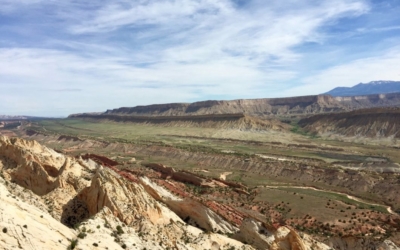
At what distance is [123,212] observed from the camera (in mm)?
24016

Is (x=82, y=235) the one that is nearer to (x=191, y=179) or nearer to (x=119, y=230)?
(x=119, y=230)

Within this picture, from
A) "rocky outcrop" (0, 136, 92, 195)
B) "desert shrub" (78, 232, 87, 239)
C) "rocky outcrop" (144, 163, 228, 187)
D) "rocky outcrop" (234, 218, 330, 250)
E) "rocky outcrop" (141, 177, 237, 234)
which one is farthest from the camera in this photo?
"rocky outcrop" (144, 163, 228, 187)

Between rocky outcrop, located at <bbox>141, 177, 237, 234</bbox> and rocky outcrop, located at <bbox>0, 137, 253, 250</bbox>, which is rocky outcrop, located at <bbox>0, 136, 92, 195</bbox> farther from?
rocky outcrop, located at <bbox>141, 177, 237, 234</bbox>

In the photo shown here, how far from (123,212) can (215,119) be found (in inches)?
6653

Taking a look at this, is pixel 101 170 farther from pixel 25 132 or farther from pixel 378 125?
pixel 25 132

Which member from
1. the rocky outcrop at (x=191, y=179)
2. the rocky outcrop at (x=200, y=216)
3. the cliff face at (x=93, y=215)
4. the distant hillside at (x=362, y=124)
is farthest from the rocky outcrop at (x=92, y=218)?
the distant hillside at (x=362, y=124)

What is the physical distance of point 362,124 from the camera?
483 ft

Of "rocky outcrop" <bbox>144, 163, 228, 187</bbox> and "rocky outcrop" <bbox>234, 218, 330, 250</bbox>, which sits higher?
"rocky outcrop" <bbox>234, 218, 330, 250</bbox>

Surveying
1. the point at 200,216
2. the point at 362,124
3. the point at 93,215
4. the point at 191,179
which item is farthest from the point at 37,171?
the point at 362,124

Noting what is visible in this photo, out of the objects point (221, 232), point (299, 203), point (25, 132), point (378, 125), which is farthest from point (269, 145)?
point (25, 132)

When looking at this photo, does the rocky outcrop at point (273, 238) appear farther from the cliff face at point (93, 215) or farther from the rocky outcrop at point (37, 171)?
the rocky outcrop at point (37, 171)

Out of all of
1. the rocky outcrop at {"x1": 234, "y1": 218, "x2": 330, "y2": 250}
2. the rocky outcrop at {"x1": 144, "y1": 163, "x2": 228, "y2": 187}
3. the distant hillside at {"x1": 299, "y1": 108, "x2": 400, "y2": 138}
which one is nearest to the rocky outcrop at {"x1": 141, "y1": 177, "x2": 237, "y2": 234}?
the rocky outcrop at {"x1": 234, "y1": 218, "x2": 330, "y2": 250}

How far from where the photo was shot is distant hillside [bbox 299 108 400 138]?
446 ft

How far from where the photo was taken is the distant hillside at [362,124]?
136 meters
